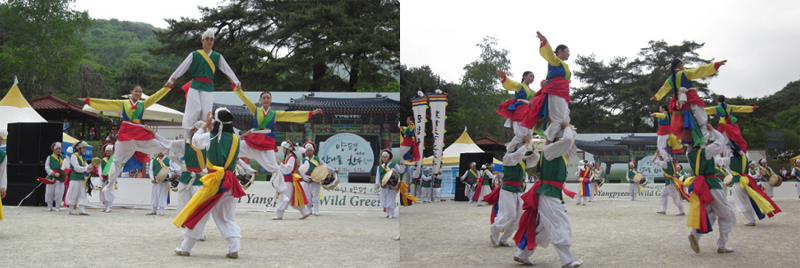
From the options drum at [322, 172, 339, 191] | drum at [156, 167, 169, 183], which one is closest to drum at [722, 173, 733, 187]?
drum at [322, 172, 339, 191]

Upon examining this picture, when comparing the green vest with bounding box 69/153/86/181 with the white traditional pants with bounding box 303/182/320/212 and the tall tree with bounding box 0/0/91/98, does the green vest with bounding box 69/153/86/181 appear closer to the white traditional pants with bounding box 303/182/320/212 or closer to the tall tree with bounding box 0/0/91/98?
the tall tree with bounding box 0/0/91/98

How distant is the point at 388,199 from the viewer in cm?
1040

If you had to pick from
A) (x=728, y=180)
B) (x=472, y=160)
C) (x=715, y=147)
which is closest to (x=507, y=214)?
(x=715, y=147)

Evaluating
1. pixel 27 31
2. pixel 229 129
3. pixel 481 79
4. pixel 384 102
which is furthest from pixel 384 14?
pixel 229 129

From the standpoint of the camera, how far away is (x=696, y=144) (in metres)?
5.72

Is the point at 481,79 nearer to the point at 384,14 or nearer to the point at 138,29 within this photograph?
the point at 384,14

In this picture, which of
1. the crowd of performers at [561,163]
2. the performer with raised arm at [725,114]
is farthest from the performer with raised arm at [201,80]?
the performer with raised arm at [725,114]

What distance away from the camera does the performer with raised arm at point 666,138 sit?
9460 mm

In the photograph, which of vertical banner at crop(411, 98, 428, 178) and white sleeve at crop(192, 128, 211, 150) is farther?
vertical banner at crop(411, 98, 428, 178)

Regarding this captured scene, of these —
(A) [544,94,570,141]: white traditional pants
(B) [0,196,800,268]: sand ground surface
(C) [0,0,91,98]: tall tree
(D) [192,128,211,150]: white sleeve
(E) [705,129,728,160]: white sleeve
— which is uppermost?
(C) [0,0,91,98]: tall tree

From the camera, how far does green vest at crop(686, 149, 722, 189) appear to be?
5555 millimetres

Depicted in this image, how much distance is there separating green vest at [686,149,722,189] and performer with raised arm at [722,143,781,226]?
6.68 ft

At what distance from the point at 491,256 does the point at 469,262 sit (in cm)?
52

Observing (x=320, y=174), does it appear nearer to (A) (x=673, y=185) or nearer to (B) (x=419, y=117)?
(B) (x=419, y=117)
